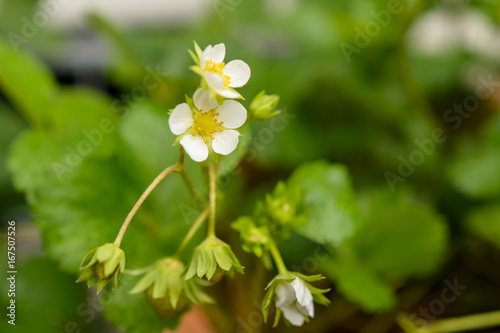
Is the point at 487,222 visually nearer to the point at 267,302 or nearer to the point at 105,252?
the point at 267,302

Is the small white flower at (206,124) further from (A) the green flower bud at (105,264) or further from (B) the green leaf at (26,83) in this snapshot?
(B) the green leaf at (26,83)

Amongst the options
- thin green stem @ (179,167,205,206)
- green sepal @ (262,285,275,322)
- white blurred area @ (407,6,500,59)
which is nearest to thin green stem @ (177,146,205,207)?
thin green stem @ (179,167,205,206)

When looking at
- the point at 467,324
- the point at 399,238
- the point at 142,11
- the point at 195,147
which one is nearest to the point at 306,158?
the point at 399,238

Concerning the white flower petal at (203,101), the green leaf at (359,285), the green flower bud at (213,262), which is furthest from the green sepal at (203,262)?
the green leaf at (359,285)

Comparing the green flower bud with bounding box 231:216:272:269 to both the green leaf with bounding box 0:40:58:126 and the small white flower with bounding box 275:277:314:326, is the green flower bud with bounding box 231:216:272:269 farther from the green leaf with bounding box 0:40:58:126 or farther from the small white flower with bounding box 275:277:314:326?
the green leaf with bounding box 0:40:58:126

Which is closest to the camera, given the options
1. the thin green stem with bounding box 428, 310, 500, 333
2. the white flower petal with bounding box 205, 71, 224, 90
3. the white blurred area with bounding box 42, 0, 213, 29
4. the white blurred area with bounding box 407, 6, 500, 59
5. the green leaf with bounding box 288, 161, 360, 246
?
the white flower petal with bounding box 205, 71, 224, 90

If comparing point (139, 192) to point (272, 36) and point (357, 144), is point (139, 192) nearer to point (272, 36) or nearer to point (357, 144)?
point (357, 144)
